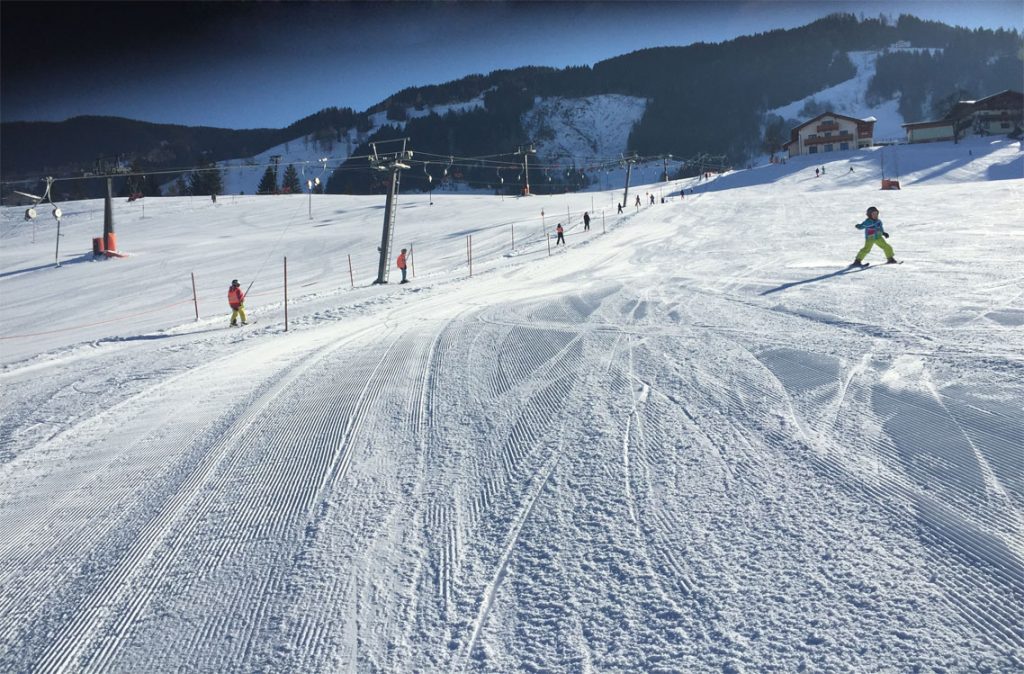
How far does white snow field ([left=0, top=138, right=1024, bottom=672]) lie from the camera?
10.2 feet

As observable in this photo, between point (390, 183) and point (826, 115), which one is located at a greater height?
point (826, 115)

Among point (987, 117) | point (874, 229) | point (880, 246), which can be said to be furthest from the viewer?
point (987, 117)

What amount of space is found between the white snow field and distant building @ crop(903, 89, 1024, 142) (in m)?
91.5

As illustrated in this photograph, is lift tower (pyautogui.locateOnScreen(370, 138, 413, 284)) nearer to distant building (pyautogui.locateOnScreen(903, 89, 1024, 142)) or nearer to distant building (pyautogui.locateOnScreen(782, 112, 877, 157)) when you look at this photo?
distant building (pyautogui.locateOnScreen(782, 112, 877, 157))

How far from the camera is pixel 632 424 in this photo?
5.79 metres

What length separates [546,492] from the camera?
4539 mm

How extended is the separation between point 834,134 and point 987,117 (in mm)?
18834

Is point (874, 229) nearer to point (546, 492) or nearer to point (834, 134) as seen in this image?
point (546, 492)

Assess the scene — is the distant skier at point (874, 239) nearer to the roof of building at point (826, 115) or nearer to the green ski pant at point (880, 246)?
the green ski pant at point (880, 246)

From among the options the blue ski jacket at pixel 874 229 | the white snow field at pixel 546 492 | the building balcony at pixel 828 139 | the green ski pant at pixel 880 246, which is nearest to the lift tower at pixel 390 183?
the white snow field at pixel 546 492

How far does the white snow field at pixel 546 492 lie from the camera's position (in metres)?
3.11

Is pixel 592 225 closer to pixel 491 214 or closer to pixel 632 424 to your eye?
pixel 491 214

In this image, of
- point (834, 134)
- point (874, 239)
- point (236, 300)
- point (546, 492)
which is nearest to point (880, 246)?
point (874, 239)

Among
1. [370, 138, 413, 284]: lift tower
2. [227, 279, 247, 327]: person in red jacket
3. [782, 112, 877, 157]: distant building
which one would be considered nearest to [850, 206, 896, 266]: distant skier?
[227, 279, 247, 327]: person in red jacket
